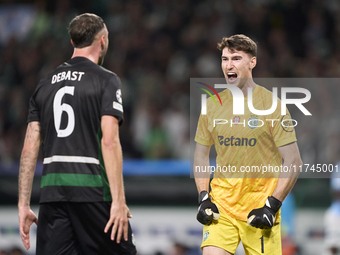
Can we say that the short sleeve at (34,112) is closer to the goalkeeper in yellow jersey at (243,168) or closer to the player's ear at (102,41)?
the player's ear at (102,41)

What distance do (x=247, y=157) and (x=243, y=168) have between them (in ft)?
0.38

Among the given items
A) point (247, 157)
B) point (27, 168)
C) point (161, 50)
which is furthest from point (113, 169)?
point (161, 50)

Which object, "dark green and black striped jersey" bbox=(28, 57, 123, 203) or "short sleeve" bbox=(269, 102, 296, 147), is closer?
"dark green and black striped jersey" bbox=(28, 57, 123, 203)

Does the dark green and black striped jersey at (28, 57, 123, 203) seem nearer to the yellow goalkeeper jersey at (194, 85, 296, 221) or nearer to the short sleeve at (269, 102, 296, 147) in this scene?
the yellow goalkeeper jersey at (194, 85, 296, 221)

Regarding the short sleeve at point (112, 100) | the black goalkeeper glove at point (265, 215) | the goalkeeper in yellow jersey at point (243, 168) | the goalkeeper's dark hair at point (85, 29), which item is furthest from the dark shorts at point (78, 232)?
the goalkeeper's dark hair at point (85, 29)

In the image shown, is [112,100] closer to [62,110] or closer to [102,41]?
[62,110]

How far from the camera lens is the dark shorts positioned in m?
4.66

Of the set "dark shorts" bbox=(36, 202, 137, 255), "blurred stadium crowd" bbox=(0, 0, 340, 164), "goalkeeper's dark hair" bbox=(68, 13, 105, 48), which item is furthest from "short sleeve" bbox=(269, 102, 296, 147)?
"blurred stadium crowd" bbox=(0, 0, 340, 164)

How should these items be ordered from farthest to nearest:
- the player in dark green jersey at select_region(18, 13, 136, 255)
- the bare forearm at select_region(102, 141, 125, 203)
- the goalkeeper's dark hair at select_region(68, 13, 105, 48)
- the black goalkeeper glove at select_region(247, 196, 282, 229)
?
the black goalkeeper glove at select_region(247, 196, 282, 229) < the goalkeeper's dark hair at select_region(68, 13, 105, 48) < the player in dark green jersey at select_region(18, 13, 136, 255) < the bare forearm at select_region(102, 141, 125, 203)

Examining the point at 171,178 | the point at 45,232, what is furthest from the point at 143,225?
the point at 45,232

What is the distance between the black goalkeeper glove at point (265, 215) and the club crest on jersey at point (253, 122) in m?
0.68

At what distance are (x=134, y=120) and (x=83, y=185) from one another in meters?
6.36

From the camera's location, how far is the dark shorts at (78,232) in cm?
466

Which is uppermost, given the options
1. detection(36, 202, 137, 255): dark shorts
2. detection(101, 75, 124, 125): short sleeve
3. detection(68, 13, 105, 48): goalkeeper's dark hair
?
detection(68, 13, 105, 48): goalkeeper's dark hair
